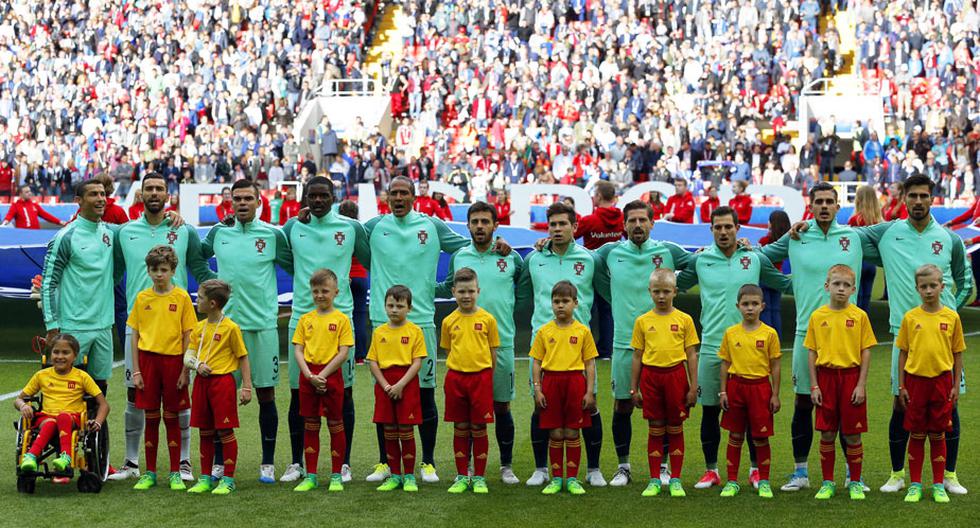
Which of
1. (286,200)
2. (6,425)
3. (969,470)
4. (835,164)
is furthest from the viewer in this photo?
(835,164)

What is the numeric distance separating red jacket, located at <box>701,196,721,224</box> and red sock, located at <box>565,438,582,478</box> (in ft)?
31.4

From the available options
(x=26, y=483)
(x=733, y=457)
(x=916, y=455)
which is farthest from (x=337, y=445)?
(x=916, y=455)

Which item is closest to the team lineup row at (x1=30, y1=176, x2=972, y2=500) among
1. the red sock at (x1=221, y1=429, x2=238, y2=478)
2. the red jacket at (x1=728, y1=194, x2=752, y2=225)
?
the red sock at (x1=221, y1=429, x2=238, y2=478)

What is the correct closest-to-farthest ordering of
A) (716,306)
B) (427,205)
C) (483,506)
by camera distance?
(483,506) < (716,306) < (427,205)

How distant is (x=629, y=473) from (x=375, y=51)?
79.8ft

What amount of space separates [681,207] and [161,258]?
33.1ft

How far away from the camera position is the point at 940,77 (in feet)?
83.4

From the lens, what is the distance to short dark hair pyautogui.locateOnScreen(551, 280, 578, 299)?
→ 7.39m

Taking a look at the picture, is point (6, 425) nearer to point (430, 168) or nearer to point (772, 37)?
point (430, 168)

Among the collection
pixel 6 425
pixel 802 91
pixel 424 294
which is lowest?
pixel 6 425

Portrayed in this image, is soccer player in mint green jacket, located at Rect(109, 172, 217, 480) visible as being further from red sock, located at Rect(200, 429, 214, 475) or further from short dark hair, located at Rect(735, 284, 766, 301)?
short dark hair, located at Rect(735, 284, 766, 301)

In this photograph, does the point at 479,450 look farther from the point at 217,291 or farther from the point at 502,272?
the point at 217,291

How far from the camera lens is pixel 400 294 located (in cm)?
743

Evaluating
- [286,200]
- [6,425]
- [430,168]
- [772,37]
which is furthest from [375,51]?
[6,425]
